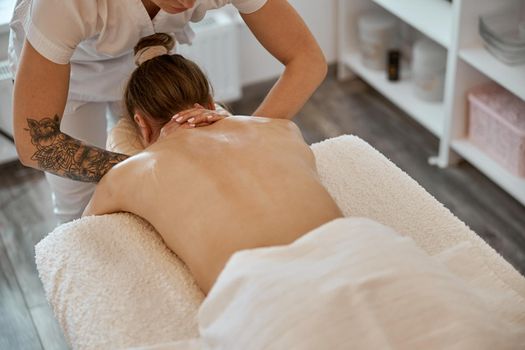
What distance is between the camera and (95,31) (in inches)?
64.7

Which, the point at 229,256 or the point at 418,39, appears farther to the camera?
the point at 418,39

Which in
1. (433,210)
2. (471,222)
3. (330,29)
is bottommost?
(471,222)

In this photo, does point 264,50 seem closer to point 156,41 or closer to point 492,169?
point 492,169

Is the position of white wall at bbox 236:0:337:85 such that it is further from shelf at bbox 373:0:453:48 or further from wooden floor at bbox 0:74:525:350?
shelf at bbox 373:0:453:48

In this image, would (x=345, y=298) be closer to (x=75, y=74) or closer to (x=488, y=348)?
(x=488, y=348)

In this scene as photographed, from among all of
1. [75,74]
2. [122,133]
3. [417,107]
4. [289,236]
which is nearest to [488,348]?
[289,236]

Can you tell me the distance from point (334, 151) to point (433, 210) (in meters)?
0.30

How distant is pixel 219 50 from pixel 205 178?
1.65 metres

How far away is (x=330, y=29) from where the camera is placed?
334 cm

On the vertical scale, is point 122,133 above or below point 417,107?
above

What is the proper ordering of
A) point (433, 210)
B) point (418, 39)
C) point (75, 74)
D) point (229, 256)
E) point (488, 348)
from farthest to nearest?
1. point (418, 39)
2. point (75, 74)
3. point (433, 210)
4. point (229, 256)
5. point (488, 348)

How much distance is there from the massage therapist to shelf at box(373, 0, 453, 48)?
3.24 feet

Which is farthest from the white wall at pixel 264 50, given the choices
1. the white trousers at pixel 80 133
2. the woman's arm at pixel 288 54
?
the woman's arm at pixel 288 54

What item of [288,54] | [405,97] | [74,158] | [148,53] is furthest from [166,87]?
[405,97]
